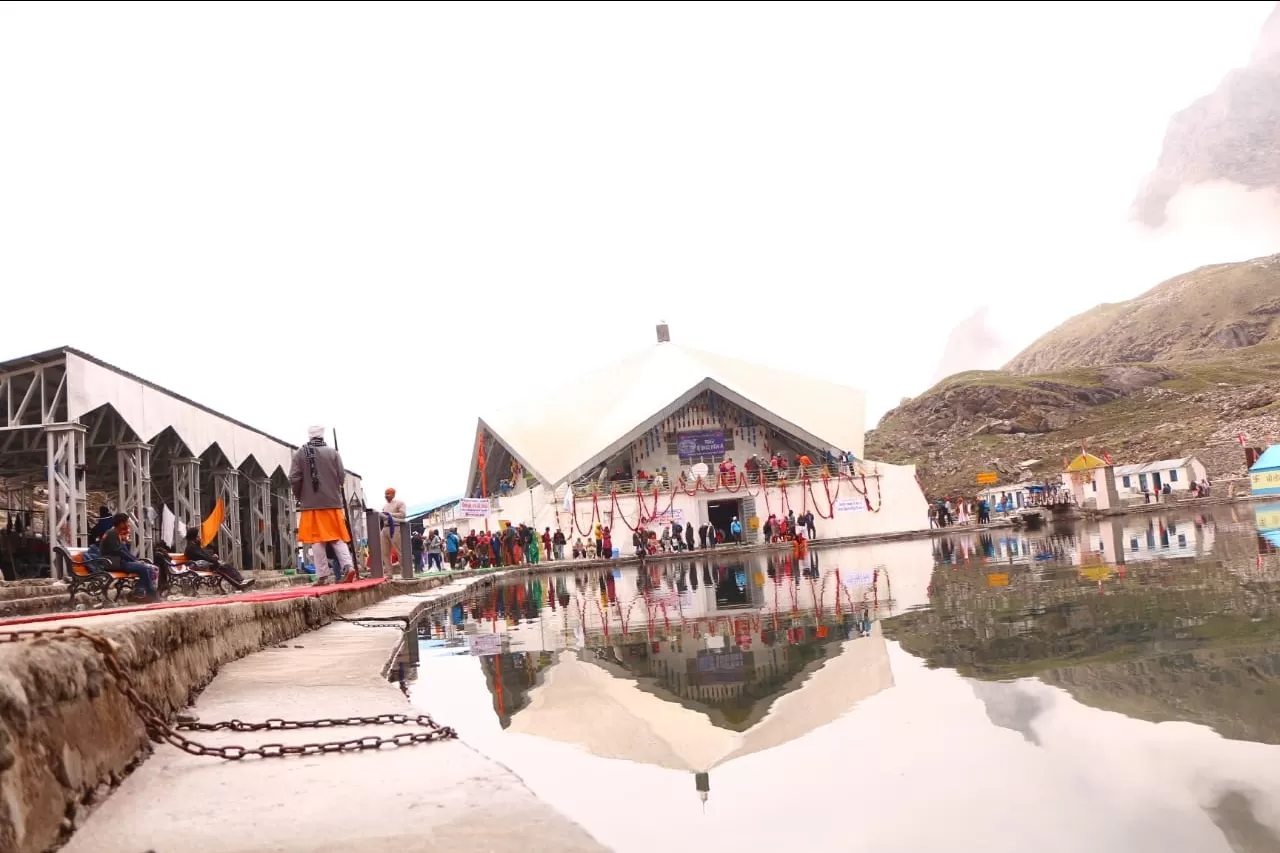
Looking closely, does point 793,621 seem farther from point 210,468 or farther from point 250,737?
point 210,468

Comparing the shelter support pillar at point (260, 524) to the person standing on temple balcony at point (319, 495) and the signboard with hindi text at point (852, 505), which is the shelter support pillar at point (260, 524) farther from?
A: the signboard with hindi text at point (852, 505)

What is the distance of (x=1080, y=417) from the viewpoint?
3501 inches

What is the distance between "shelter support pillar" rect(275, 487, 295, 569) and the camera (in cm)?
2589

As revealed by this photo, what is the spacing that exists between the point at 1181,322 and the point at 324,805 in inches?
5725

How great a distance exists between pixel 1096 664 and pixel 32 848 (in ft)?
10.5

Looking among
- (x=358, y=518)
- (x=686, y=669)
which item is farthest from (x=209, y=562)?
(x=358, y=518)

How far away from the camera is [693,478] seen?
31.3 meters

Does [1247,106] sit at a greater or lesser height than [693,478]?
greater

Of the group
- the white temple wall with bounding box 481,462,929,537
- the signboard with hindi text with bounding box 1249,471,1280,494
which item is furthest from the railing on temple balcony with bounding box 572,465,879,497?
the signboard with hindi text with bounding box 1249,471,1280,494

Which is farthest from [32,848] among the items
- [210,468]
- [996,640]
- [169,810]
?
[210,468]

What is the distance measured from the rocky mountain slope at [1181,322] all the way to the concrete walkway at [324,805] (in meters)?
127

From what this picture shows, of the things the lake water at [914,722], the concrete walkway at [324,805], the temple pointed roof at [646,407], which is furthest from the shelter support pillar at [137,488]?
the temple pointed roof at [646,407]

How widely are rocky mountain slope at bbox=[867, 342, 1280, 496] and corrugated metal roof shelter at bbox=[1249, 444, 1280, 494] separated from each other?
68.0ft

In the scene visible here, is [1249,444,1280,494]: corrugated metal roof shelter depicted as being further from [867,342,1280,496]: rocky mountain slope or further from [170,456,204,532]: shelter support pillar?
[170,456,204,532]: shelter support pillar
